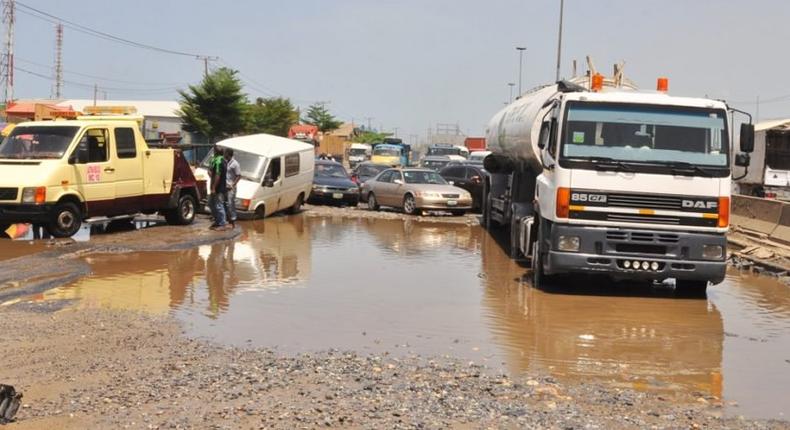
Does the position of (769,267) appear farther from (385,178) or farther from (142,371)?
(385,178)

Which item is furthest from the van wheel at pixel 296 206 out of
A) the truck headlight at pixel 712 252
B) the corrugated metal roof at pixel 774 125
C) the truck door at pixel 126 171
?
the corrugated metal roof at pixel 774 125

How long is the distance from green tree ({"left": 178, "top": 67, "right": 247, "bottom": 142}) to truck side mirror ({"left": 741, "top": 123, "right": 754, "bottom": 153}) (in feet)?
156

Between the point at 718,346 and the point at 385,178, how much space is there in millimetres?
18945

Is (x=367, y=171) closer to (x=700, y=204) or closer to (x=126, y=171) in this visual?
(x=126, y=171)

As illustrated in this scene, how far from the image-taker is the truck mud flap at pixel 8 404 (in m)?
5.72

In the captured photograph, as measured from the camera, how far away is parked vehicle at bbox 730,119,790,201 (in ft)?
111

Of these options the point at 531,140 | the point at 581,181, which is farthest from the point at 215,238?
the point at 581,181

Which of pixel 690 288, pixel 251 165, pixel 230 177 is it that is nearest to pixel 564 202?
pixel 690 288

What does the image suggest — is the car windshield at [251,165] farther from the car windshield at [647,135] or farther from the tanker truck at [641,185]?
the car windshield at [647,135]

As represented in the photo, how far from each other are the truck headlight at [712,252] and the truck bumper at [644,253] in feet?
0.04

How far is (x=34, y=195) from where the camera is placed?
15766mm

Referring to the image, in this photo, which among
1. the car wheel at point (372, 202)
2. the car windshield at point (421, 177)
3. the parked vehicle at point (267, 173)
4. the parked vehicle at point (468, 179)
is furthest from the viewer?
the parked vehicle at point (468, 179)

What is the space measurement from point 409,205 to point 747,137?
50.1 feet

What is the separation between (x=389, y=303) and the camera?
11078 mm
